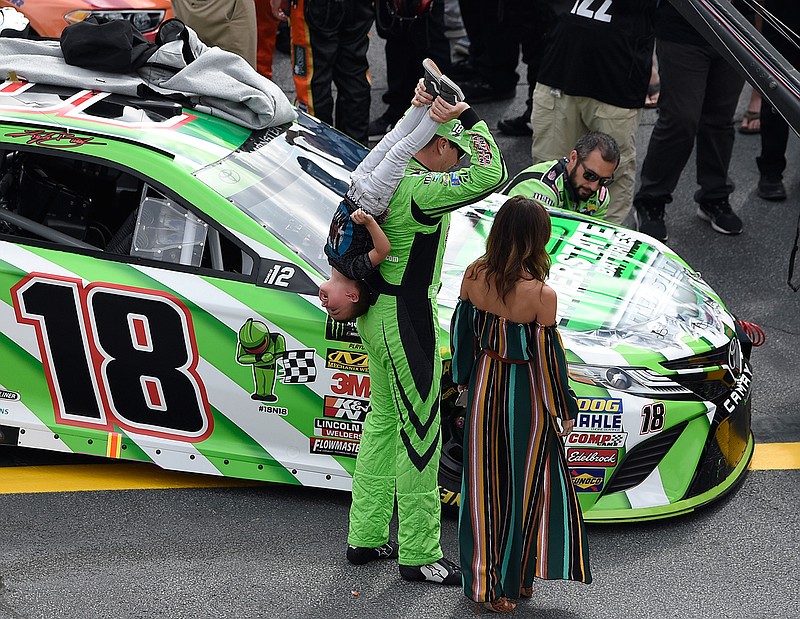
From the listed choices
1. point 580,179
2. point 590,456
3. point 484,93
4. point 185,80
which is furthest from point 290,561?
point 484,93

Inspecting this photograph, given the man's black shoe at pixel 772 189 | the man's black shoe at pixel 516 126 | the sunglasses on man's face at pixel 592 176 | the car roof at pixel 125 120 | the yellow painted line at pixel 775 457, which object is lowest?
the man's black shoe at pixel 516 126

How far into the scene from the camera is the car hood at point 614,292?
4.56 meters

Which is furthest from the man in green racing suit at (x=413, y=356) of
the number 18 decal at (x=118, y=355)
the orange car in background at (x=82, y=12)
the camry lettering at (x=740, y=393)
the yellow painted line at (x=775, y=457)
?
the orange car in background at (x=82, y=12)

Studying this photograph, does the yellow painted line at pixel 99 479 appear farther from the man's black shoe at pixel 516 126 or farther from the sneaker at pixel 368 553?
the man's black shoe at pixel 516 126

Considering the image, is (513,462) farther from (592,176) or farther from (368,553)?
(592,176)

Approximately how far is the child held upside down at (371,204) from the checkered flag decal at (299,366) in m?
0.45

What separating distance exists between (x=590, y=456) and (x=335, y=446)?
101cm

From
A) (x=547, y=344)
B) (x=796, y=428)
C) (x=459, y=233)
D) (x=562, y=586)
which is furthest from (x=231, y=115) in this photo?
(x=796, y=428)

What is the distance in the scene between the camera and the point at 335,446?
15.1 ft

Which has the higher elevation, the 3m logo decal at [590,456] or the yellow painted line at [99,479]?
the 3m logo decal at [590,456]

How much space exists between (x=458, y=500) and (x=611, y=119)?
9.90 ft

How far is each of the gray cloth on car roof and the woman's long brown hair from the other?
5.24 feet

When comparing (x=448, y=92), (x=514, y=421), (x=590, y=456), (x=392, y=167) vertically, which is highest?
(x=448, y=92)

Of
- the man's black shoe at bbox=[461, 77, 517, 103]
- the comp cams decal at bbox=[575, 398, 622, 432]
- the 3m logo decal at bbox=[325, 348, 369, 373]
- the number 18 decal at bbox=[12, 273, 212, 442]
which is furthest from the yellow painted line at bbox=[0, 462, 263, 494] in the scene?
the man's black shoe at bbox=[461, 77, 517, 103]
